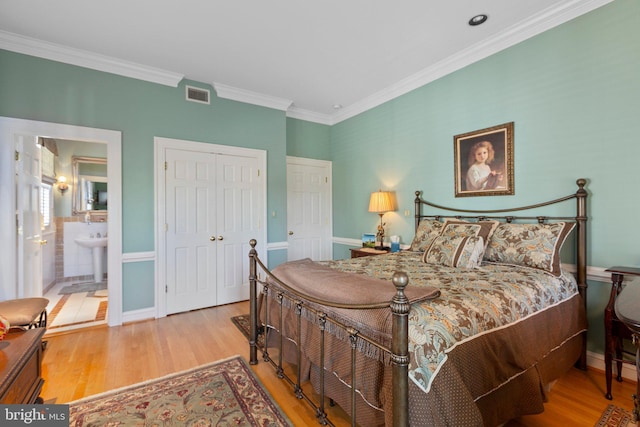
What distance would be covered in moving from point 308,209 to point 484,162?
9.18 ft

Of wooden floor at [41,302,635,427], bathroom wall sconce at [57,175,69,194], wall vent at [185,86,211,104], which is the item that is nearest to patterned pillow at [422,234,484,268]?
wooden floor at [41,302,635,427]

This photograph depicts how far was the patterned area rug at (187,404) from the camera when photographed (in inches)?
69.4

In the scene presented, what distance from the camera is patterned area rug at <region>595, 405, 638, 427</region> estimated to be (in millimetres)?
1721

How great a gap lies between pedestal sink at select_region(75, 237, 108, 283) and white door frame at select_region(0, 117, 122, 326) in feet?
7.03

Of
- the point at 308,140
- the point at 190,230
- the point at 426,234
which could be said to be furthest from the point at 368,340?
the point at 308,140

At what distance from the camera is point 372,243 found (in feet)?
13.7

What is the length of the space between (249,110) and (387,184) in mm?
2243

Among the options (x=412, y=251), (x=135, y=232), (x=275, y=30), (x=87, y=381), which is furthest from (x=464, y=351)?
(x=135, y=232)

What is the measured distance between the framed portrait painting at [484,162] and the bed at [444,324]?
30 centimetres

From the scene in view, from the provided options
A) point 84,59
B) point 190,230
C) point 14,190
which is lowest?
point 190,230

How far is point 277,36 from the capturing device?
9.27ft

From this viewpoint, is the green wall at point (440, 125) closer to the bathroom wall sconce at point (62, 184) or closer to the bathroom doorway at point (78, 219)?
the bathroom doorway at point (78, 219)

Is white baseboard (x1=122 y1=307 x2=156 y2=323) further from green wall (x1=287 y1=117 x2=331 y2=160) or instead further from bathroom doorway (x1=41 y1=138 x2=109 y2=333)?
green wall (x1=287 y1=117 x2=331 y2=160)

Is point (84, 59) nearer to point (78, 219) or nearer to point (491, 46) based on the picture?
point (78, 219)
